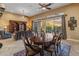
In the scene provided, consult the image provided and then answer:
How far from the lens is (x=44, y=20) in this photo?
2.13 meters

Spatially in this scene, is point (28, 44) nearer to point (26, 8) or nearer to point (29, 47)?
point (29, 47)

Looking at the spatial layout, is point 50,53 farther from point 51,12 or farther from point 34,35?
point 51,12

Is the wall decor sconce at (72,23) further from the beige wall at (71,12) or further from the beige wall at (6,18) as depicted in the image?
the beige wall at (6,18)

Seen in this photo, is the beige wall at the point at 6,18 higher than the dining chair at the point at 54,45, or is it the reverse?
the beige wall at the point at 6,18

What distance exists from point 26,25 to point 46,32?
394 millimetres

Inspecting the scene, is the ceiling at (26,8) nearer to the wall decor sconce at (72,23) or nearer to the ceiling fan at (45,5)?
the ceiling fan at (45,5)

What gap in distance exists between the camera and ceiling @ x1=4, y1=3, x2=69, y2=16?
2.09m

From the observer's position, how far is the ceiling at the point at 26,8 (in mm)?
2094

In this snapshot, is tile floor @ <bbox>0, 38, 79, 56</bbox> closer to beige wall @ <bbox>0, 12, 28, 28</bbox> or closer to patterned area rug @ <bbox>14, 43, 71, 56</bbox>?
patterned area rug @ <bbox>14, 43, 71, 56</bbox>

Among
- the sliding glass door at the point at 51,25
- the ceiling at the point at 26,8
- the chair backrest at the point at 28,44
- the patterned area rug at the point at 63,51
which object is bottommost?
the patterned area rug at the point at 63,51

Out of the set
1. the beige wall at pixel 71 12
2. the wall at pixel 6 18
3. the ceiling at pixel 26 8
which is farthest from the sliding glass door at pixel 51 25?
the wall at pixel 6 18

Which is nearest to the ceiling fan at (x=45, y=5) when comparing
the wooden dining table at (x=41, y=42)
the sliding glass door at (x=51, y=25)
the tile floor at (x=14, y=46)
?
the sliding glass door at (x=51, y=25)

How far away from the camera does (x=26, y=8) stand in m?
2.12

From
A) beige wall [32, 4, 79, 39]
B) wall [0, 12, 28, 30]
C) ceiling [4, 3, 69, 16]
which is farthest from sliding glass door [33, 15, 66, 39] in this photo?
wall [0, 12, 28, 30]
